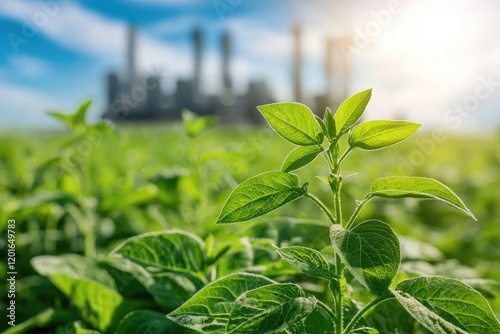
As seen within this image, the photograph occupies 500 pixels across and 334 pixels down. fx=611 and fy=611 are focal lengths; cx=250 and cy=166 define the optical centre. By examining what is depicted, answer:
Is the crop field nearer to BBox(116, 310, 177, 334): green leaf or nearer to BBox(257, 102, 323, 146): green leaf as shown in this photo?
BBox(116, 310, 177, 334): green leaf

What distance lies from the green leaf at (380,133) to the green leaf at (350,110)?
0.02 metres

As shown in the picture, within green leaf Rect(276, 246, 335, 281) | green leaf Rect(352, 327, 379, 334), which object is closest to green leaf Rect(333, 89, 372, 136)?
green leaf Rect(276, 246, 335, 281)

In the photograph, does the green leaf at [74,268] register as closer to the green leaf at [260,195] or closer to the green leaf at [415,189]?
the green leaf at [260,195]

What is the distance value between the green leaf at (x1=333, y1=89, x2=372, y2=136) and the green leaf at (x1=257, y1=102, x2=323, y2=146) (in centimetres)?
4

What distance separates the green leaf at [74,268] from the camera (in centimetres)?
171

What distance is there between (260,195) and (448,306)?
0.36m

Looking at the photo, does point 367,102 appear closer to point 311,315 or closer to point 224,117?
point 311,315

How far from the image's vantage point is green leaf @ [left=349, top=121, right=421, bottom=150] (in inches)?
42.4

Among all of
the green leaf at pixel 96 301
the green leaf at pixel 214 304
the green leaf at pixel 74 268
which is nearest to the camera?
the green leaf at pixel 214 304

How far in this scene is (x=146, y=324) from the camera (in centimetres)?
132

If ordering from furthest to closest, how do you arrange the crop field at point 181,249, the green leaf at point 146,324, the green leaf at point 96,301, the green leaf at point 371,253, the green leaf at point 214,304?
1. the green leaf at point 96,301
2. the green leaf at point 146,324
3. the crop field at point 181,249
4. the green leaf at point 214,304
5. the green leaf at point 371,253

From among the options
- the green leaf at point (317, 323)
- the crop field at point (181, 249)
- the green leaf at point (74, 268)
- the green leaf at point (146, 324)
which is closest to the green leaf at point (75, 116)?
the crop field at point (181, 249)

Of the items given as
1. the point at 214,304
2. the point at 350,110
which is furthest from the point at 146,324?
the point at 350,110

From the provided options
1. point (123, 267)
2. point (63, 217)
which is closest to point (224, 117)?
point (63, 217)
